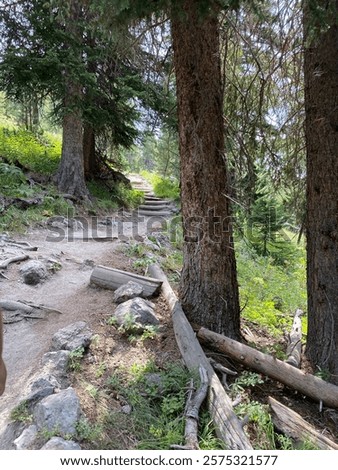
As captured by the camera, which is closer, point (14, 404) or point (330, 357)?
point (14, 404)

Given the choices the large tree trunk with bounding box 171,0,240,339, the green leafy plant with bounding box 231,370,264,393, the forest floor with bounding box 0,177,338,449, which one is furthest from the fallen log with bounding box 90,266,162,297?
the green leafy plant with bounding box 231,370,264,393

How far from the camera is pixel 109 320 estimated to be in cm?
463

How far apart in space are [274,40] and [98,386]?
186 inches

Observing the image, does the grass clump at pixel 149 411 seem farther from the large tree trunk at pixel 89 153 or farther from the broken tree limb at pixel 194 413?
the large tree trunk at pixel 89 153

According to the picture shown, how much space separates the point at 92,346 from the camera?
4113mm

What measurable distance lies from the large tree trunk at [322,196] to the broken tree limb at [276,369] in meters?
0.53

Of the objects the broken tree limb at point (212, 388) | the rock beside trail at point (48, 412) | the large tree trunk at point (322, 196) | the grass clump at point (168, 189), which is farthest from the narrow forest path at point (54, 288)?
the grass clump at point (168, 189)

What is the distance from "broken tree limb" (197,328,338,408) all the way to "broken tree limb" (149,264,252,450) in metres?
0.29

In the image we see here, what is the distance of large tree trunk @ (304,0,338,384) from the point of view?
3.87 metres

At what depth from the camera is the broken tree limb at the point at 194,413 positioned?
2888 millimetres

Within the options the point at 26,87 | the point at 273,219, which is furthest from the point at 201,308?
the point at 26,87

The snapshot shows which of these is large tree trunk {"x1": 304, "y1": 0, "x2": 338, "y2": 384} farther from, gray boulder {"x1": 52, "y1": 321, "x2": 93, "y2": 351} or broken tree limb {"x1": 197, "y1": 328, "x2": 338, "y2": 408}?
gray boulder {"x1": 52, "y1": 321, "x2": 93, "y2": 351}

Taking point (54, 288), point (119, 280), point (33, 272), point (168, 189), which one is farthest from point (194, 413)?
point (168, 189)
